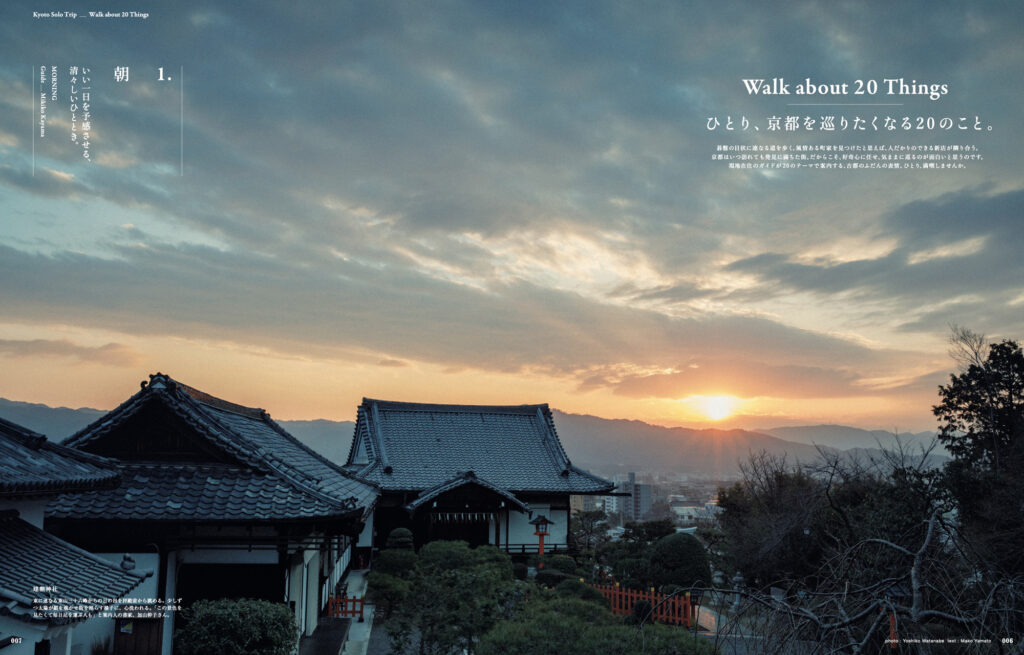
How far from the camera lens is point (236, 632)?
8484 millimetres

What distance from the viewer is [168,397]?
408 inches

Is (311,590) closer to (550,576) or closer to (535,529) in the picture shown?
(550,576)

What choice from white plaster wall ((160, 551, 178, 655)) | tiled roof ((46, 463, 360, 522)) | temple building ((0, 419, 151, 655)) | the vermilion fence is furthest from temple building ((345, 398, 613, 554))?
temple building ((0, 419, 151, 655))

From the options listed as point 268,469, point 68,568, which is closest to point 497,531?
point 268,469

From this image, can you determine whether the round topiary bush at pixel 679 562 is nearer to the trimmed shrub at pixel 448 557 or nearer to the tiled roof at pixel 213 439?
the trimmed shrub at pixel 448 557

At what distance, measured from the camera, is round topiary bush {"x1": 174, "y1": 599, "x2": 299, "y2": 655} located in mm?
8406

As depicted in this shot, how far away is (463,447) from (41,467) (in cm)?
2274

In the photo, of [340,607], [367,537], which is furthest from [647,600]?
[367,537]

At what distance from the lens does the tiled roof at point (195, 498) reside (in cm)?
910

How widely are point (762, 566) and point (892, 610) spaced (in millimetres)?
17298

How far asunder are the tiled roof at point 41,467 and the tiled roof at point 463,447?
18111mm

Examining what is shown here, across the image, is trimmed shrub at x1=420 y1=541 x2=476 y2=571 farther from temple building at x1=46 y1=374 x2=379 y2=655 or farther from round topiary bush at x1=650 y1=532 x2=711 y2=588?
round topiary bush at x1=650 y1=532 x2=711 y2=588

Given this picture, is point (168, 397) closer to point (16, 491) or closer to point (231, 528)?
point (231, 528)

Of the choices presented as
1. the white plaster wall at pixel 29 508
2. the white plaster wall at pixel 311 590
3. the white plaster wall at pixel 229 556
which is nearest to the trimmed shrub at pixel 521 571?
the white plaster wall at pixel 311 590
